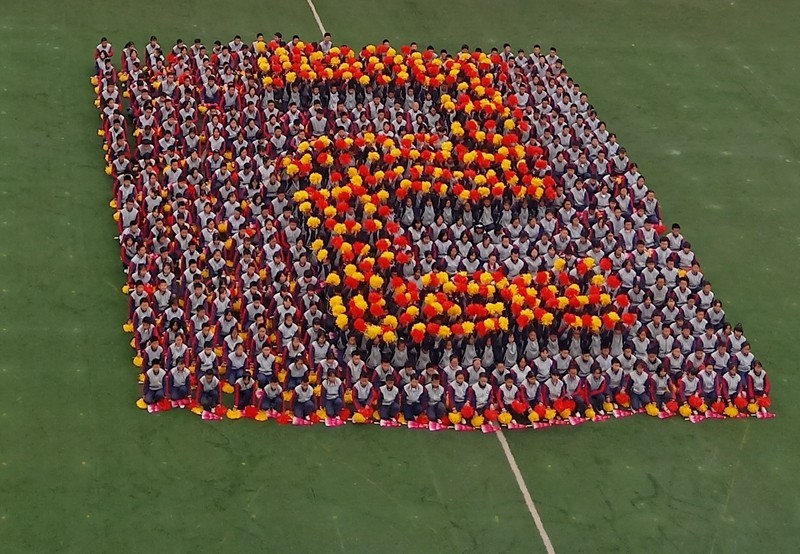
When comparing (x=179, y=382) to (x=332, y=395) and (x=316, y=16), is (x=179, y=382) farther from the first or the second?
(x=316, y=16)

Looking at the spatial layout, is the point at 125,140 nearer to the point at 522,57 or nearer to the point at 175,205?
the point at 175,205

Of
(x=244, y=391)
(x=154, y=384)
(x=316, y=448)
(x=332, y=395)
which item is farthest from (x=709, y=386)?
(x=154, y=384)

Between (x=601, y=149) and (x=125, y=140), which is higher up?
(x=601, y=149)

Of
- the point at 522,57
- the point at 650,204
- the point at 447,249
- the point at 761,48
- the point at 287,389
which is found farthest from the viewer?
the point at 761,48

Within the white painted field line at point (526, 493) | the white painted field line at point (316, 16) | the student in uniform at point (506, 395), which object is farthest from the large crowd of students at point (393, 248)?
the white painted field line at point (316, 16)

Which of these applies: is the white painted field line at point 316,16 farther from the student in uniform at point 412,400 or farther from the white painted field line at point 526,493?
the white painted field line at point 526,493

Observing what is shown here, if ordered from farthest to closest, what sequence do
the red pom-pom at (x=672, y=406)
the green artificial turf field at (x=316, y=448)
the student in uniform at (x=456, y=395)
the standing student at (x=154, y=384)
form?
the red pom-pom at (x=672, y=406) < the student in uniform at (x=456, y=395) < the standing student at (x=154, y=384) < the green artificial turf field at (x=316, y=448)

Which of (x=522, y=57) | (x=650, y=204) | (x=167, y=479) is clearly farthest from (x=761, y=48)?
(x=167, y=479)
